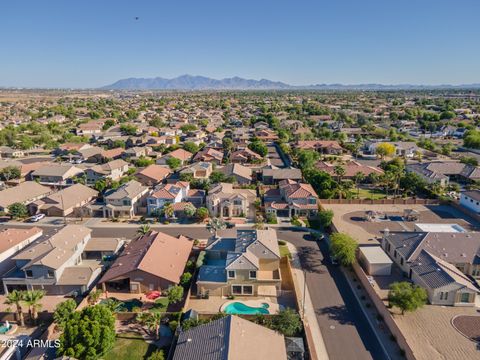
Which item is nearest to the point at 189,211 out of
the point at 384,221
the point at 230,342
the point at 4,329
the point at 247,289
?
the point at 247,289

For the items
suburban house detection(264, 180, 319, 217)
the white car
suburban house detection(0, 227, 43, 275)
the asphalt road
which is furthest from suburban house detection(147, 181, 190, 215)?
the white car

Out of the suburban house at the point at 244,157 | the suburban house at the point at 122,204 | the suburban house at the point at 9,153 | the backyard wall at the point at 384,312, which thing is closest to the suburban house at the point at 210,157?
the suburban house at the point at 244,157

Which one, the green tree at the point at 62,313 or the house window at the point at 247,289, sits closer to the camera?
the green tree at the point at 62,313

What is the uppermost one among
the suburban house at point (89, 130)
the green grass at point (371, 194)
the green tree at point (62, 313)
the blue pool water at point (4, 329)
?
the suburban house at point (89, 130)

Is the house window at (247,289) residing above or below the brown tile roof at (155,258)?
below

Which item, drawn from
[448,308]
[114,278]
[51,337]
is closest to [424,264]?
[448,308]

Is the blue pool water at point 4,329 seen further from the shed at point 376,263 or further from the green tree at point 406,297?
the shed at point 376,263
